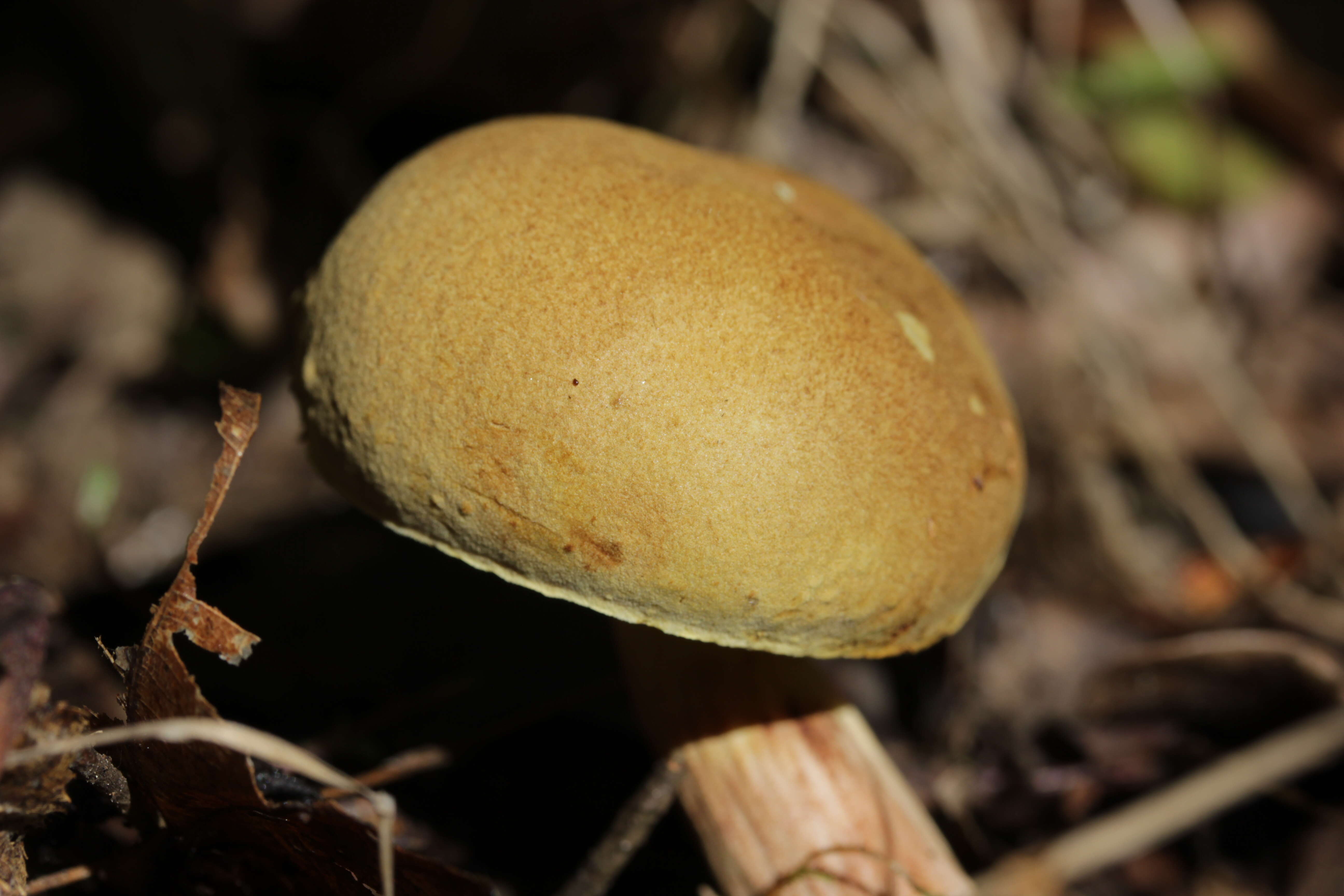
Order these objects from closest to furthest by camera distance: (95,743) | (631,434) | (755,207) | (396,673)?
(95,743)
(631,434)
(755,207)
(396,673)

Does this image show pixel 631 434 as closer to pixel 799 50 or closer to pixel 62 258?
pixel 799 50

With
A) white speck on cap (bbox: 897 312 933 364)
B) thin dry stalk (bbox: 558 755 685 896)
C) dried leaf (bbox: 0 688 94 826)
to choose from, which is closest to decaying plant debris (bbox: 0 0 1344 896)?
dried leaf (bbox: 0 688 94 826)

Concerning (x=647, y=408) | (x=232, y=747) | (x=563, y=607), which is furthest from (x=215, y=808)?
(x=563, y=607)

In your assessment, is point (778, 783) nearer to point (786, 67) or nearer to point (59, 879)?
point (59, 879)

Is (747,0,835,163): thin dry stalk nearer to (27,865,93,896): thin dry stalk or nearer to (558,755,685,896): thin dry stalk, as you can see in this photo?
(558,755,685,896): thin dry stalk

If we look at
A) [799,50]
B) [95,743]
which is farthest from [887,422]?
[799,50]
